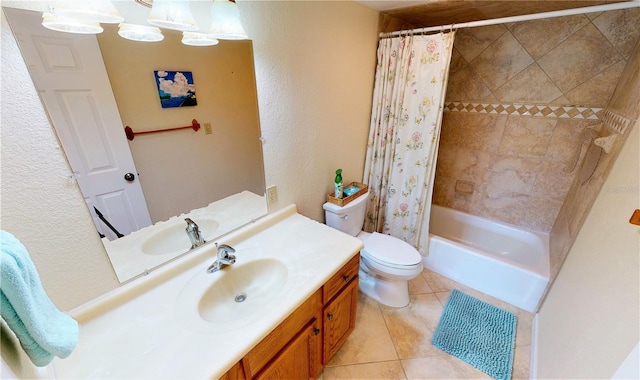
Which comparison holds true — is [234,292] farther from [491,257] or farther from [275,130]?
[491,257]

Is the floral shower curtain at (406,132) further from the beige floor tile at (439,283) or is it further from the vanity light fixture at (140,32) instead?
the vanity light fixture at (140,32)

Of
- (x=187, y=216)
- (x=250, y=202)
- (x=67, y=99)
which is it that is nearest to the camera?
(x=67, y=99)

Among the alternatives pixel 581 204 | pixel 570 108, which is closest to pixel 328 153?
pixel 581 204

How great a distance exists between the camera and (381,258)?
5.56 feet

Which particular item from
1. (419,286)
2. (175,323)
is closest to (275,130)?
(175,323)

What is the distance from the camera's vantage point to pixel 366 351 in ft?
5.07

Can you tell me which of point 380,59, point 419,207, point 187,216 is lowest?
point 419,207

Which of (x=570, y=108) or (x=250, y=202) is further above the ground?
(x=570, y=108)

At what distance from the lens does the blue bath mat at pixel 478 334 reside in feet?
4.84

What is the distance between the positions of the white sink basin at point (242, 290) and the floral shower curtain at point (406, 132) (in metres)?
1.28

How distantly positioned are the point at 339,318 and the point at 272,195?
0.75 meters

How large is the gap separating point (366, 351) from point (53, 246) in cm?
157

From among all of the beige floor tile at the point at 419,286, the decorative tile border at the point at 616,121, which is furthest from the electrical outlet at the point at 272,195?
the decorative tile border at the point at 616,121

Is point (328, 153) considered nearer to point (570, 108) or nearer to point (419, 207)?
point (419, 207)
